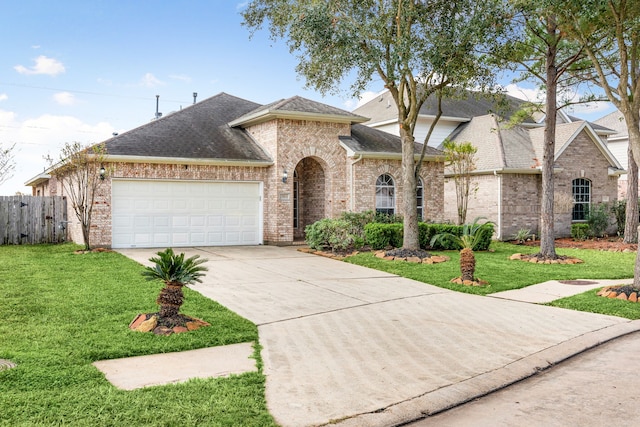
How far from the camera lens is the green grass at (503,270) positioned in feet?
38.1

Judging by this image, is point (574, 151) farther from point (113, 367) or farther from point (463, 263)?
point (113, 367)

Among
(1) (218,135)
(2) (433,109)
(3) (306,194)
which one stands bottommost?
(3) (306,194)

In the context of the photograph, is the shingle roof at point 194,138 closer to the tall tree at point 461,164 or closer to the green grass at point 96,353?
the green grass at point 96,353

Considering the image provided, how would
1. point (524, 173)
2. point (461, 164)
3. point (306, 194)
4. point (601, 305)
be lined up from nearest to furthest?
1. point (601, 305)
2. point (306, 194)
3. point (461, 164)
4. point (524, 173)

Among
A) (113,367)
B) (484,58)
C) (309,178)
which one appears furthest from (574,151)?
(113,367)

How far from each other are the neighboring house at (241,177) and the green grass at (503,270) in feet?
13.5

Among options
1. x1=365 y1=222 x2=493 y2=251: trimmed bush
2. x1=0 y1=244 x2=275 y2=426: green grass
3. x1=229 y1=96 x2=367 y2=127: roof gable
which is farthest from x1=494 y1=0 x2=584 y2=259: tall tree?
x1=0 y1=244 x2=275 y2=426: green grass

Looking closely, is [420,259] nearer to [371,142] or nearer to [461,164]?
[371,142]

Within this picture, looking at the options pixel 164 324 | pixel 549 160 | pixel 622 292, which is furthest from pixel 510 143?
pixel 164 324

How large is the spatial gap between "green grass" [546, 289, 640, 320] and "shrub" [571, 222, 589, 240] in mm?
13793

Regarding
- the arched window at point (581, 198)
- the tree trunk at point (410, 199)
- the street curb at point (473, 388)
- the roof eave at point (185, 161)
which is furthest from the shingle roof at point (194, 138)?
the arched window at point (581, 198)

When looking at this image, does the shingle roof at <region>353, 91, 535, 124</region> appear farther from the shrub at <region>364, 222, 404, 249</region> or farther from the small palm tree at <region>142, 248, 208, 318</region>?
the small palm tree at <region>142, 248, 208, 318</region>

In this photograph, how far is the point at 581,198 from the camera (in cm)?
2411

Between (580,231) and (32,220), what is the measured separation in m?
21.7
